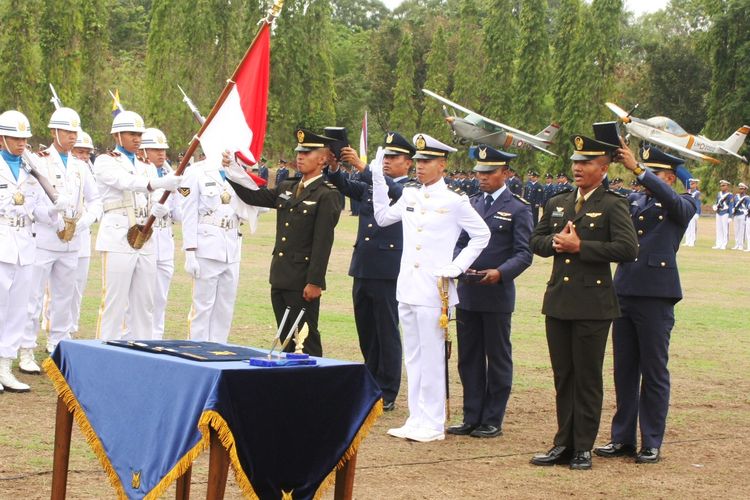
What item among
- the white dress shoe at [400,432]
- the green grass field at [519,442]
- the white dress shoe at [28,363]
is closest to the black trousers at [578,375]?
the green grass field at [519,442]

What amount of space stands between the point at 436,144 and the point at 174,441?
4175 millimetres

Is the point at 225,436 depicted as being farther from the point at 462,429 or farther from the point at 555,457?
the point at 462,429

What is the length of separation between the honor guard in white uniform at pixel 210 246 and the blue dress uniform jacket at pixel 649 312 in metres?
3.90

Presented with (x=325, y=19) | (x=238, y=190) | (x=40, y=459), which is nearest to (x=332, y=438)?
(x=40, y=459)

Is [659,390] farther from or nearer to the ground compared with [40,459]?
farther from the ground

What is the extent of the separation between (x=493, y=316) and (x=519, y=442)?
99 centimetres

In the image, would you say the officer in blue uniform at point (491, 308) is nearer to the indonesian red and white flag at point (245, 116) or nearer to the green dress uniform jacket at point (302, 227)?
the green dress uniform jacket at point (302, 227)

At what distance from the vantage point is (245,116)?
Answer: 366 inches

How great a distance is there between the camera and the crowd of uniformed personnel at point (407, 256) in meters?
7.94

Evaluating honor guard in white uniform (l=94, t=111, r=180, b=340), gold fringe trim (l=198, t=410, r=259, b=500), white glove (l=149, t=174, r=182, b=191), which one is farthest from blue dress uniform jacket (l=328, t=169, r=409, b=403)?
gold fringe trim (l=198, t=410, r=259, b=500)

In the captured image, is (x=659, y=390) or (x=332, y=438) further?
(x=659, y=390)

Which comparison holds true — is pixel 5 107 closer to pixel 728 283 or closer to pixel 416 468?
pixel 728 283

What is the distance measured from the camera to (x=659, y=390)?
832cm

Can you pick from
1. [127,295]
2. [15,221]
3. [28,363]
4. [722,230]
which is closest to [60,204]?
[15,221]
